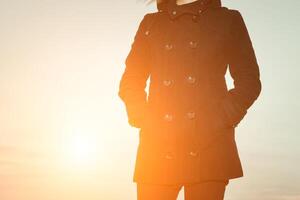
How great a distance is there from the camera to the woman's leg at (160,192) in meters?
5.50

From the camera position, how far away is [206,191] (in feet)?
17.6

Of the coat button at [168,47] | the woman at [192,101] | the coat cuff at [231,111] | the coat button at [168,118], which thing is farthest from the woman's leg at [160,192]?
the coat button at [168,47]

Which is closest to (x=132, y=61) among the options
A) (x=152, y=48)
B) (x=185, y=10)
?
(x=152, y=48)

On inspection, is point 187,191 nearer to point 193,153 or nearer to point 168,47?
point 193,153

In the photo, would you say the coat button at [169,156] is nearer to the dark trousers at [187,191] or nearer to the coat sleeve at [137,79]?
the dark trousers at [187,191]

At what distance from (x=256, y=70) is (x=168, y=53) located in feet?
2.48

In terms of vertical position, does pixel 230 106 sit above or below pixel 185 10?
below

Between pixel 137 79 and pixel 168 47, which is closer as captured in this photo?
pixel 168 47

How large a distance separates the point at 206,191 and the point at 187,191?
182mm

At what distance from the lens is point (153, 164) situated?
557 centimetres

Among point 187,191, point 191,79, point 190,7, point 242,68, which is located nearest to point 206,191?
point 187,191

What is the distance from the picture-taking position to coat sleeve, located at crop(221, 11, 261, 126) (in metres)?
5.67

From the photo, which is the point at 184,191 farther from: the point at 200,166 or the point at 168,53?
the point at 168,53

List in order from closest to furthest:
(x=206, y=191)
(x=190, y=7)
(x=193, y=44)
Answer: (x=206, y=191) → (x=193, y=44) → (x=190, y=7)
